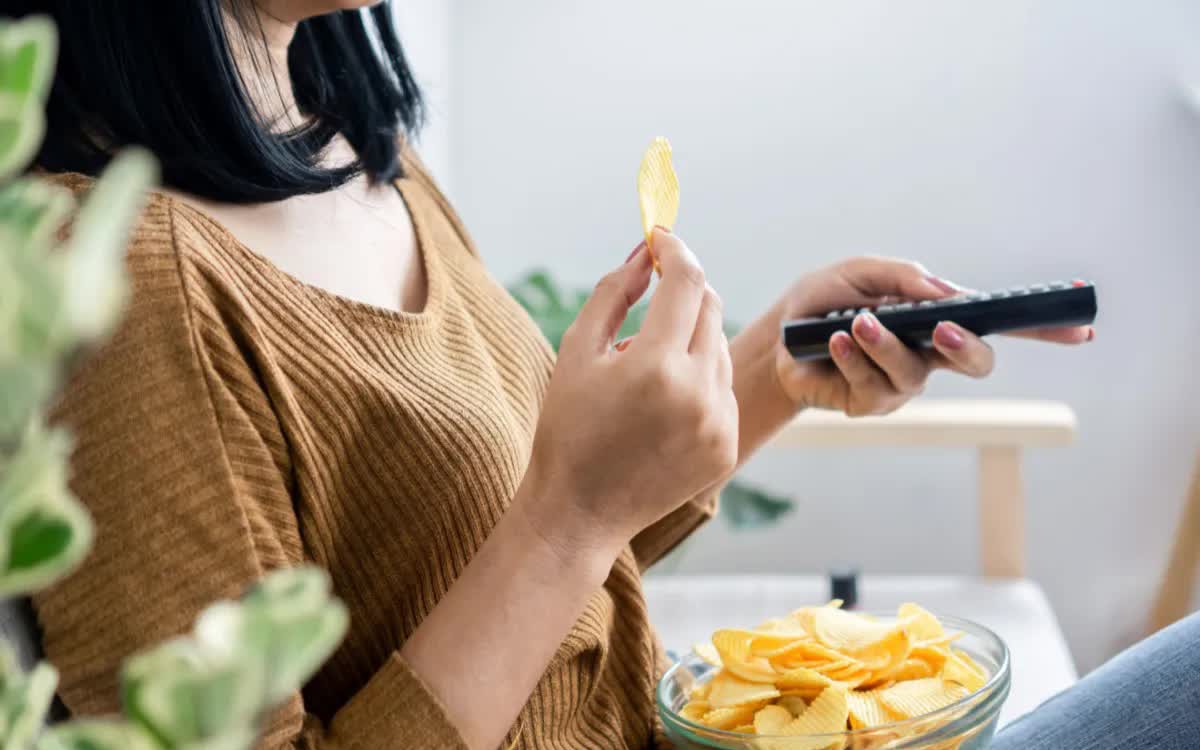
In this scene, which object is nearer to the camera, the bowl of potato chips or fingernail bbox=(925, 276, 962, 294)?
the bowl of potato chips

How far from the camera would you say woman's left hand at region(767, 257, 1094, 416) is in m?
0.81

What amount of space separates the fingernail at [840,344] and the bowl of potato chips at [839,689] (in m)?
0.19

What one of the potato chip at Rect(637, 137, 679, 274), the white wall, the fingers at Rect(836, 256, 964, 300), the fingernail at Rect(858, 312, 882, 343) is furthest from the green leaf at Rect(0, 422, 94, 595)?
the white wall

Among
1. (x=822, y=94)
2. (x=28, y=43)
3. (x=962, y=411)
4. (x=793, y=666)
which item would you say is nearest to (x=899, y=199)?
(x=822, y=94)

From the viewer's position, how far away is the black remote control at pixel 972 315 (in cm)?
78

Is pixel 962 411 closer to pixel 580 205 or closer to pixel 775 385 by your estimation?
pixel 775 385

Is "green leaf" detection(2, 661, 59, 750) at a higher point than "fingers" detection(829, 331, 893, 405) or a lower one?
higher

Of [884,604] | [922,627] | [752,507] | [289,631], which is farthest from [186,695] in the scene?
[752,507]

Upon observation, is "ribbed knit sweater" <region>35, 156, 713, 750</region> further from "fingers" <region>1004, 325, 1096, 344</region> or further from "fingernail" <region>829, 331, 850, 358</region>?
"fingers" <region>1004, 325, 1096, 344</region>

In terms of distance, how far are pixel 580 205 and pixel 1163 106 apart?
93 cm

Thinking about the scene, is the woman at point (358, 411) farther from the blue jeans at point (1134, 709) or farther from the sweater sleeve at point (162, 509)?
the blue jeans at point (1134, 709)

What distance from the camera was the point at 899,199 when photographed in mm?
1904

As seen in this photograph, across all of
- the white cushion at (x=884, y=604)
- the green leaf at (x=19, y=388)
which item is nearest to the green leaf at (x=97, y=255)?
the green leaf at (x=19, y=388)

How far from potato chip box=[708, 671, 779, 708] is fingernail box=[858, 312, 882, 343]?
0.83 ft
